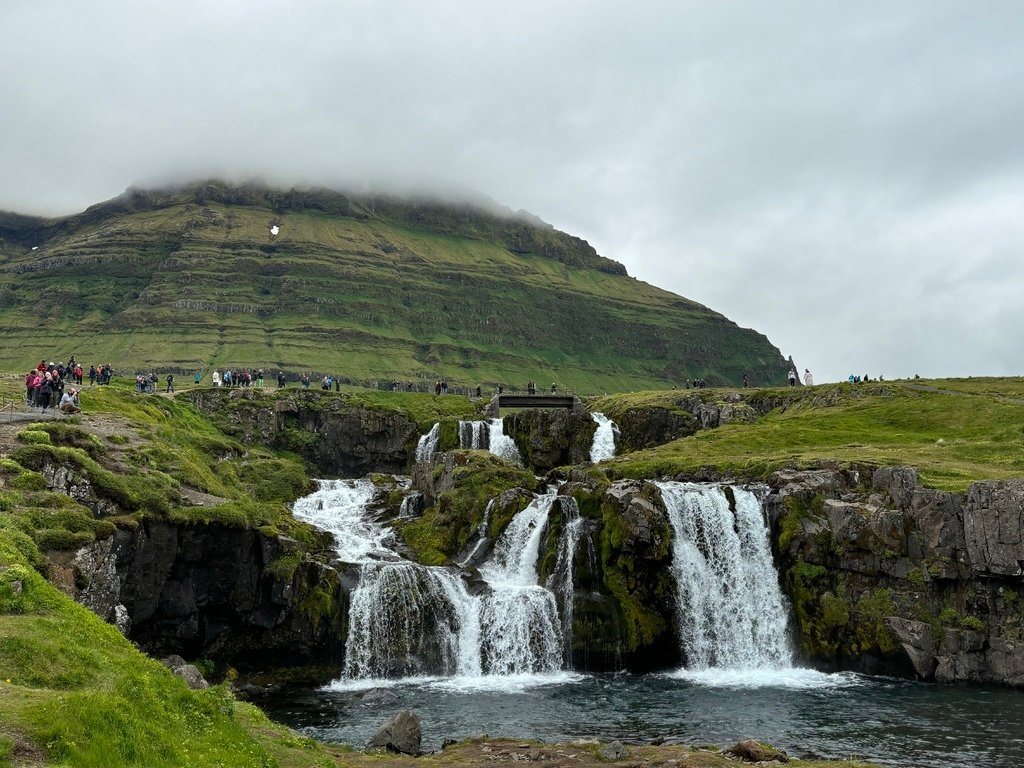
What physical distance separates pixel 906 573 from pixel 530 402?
196ft

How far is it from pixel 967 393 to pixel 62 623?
3559 inches

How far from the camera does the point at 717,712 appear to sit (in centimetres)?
3959

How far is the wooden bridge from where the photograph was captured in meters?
98.9

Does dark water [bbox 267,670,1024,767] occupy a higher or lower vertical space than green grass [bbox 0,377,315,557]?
lower

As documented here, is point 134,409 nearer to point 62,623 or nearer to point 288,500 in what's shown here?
point 288,500

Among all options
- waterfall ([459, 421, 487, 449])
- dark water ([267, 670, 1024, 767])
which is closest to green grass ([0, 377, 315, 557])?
dark water ([267, 670, 1024, 767])

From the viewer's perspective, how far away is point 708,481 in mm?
63656

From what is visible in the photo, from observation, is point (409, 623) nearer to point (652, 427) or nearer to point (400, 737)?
point (400, 737)

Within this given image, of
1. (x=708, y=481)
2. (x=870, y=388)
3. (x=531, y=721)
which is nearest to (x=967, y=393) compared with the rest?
(x=870, y=388)

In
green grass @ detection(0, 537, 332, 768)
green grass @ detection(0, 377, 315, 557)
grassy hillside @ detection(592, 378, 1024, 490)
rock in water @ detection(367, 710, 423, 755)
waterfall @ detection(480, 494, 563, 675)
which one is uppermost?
grassy hillside @ detection(592, 378, 1024, 490)

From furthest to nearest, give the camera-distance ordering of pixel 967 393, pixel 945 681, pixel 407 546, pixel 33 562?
pixel 967 393 < pixel 407 546 < pixel 945 681 < pixel 33 562

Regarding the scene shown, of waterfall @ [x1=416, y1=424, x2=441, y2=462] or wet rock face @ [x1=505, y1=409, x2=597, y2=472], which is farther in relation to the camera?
waterfall @ [x1=416, y1=424, x2=441, y2=462]

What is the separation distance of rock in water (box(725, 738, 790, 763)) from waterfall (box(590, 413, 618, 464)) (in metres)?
57.2

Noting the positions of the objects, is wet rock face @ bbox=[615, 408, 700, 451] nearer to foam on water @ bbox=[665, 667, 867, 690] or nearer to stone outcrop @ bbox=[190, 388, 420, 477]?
stone outcrop @ bbox=[190, 388, 420, 477]
